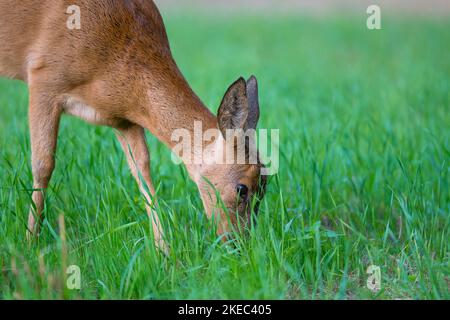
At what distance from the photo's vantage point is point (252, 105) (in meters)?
4.68

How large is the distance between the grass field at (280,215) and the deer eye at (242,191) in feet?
0.55

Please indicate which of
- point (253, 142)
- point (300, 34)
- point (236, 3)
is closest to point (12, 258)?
point (253, 142)

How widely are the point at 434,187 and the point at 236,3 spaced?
1758 cm

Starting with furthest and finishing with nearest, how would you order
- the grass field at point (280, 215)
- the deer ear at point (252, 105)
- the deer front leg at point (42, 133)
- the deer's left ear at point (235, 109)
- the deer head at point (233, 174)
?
the deer front leg at point (42, 133), the deer ear at point (252, 105), the deer head at point (233, 174), the deer's left ear at point (235, 109), the grass field at point (280, 215)

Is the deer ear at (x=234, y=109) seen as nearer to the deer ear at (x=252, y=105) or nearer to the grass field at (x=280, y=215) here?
the deer ear at (x=252, y=105)

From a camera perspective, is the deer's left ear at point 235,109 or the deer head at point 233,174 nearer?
the deer's left ear at point 235,109

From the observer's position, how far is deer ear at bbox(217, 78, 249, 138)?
428cm

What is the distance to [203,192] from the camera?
4.69 meters

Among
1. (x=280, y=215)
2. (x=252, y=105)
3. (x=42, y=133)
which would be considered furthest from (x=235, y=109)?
(x=42, y=133)

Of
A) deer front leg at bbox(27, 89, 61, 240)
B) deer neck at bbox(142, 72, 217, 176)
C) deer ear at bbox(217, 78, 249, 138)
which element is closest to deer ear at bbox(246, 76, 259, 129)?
deer ear at bbox(217, 78, 249, 138)

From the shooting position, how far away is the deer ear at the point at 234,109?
4277 millimetres

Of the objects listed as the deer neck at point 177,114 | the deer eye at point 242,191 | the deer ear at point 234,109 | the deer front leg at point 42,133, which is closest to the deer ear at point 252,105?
the deer ear at point 234,109

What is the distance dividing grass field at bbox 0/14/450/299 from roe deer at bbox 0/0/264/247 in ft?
0.68

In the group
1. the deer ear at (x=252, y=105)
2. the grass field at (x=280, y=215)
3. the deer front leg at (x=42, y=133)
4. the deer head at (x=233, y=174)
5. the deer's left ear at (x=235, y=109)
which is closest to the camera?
the grass field at (x=280, y=215)
